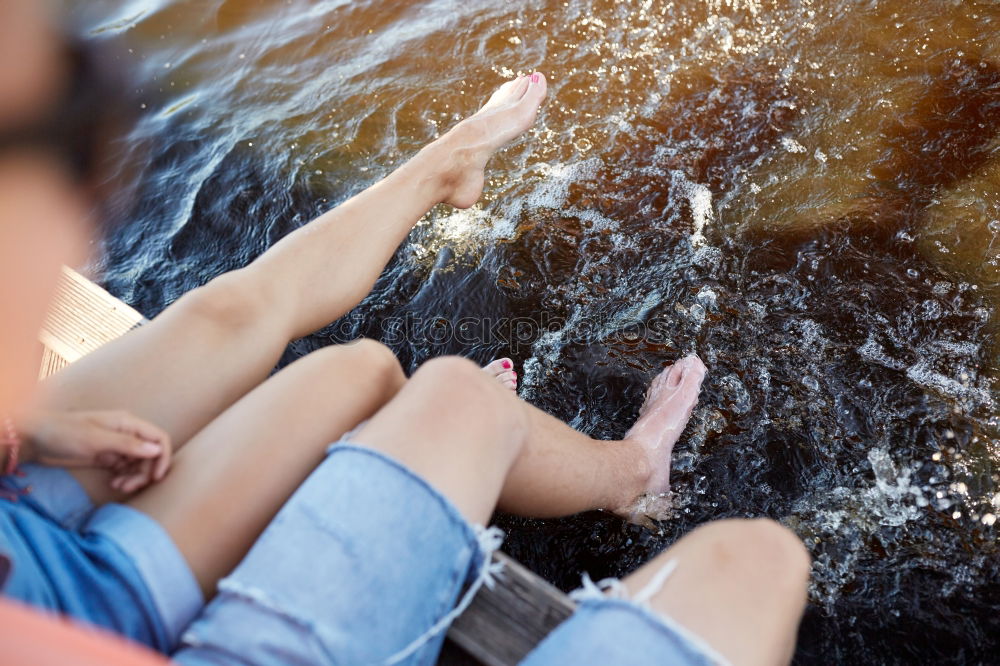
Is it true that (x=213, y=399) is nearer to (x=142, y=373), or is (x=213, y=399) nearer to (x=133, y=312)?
(x=142, y=373)

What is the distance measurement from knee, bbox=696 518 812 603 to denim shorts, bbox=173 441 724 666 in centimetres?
16

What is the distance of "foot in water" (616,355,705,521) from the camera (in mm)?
1897

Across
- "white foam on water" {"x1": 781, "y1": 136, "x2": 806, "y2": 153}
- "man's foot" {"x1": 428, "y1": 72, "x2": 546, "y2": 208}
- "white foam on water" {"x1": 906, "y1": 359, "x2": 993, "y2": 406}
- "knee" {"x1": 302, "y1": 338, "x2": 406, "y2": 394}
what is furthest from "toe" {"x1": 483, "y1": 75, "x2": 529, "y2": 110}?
"white foam on water" {"x1": 906, "y1": 359, "x2": 993, "y2": 406}

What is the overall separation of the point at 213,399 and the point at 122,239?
2131mm

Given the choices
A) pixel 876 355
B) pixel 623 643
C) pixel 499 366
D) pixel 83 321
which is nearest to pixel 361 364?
pixel 623 643

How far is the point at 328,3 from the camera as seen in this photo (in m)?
4.28

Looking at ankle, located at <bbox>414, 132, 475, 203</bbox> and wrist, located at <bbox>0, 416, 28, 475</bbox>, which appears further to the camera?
ankle, located at <bbox>414, 132, 475, 203</bbox>

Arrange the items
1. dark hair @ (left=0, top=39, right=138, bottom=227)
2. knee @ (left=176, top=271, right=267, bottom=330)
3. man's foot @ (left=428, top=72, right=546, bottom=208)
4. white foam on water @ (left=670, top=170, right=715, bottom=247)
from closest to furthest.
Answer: knee @ (left=176, top=271, right=267, bottom=330) → man's foot @ (left=428, top=72, right=546, bottom=208) → white foam on water @ (left=670, top=170, right=715, bottom=247) → dark hair @ (left=0, top=39, right=138, bottom=227)

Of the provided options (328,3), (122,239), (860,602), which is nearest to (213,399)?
(860,602)

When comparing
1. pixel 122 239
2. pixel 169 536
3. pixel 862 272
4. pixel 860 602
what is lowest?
pixel 860 602

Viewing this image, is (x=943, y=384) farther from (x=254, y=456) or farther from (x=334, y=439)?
(x=254, y=456)

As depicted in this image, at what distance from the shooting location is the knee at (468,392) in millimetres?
1253

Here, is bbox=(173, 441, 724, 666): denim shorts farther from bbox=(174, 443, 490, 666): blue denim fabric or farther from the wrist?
the wrist

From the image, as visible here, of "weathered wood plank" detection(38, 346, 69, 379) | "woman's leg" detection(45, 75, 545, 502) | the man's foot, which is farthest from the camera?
the man's foot
